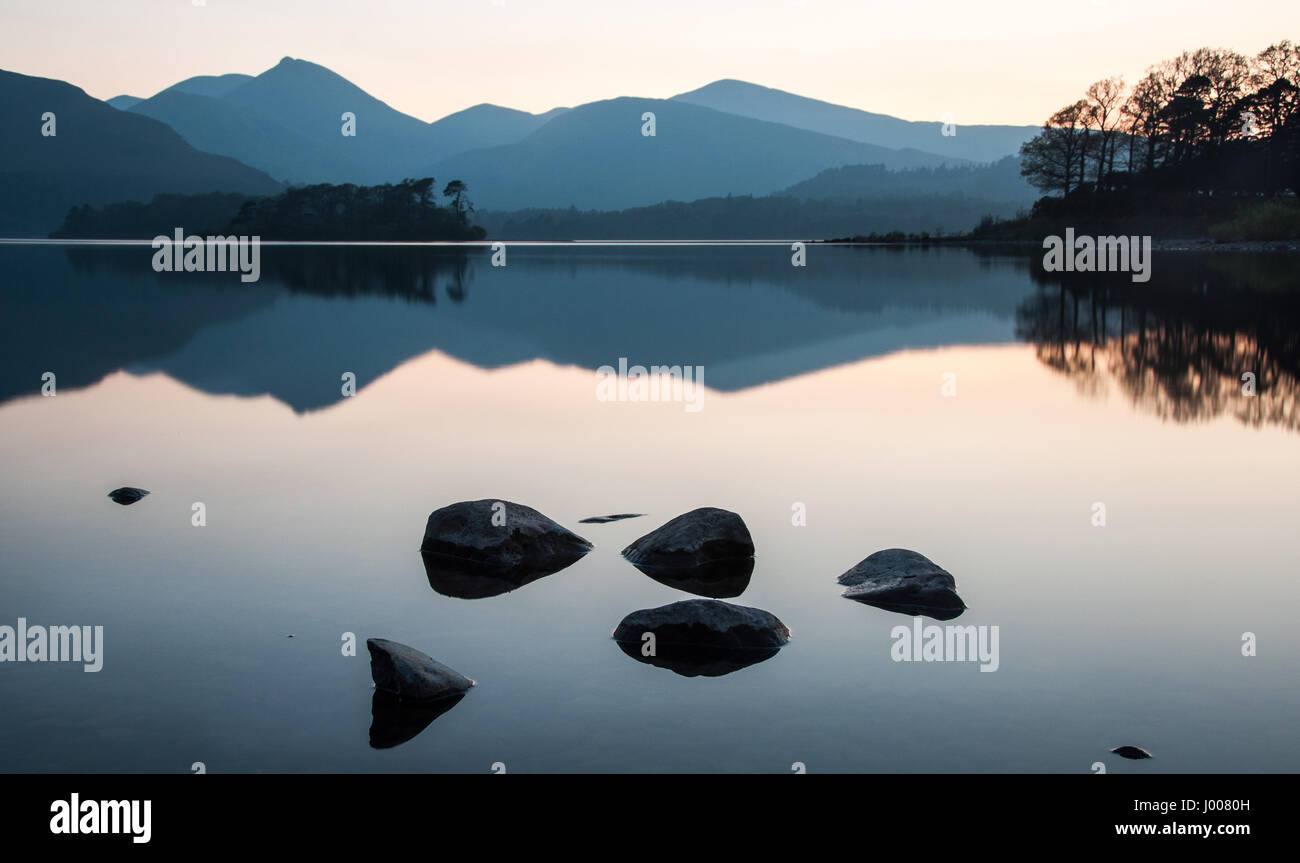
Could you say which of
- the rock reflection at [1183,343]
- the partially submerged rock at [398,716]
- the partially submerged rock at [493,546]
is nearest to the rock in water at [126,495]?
the partially submerged rock at [493,546]

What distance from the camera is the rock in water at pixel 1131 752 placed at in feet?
16.9

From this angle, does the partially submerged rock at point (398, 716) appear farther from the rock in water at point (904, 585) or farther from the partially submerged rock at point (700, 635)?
the rock in water at point (904, 585)

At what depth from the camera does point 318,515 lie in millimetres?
9578

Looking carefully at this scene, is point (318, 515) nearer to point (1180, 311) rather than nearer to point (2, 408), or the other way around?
point (2, 408)

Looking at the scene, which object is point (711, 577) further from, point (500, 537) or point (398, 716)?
point (398, 716)

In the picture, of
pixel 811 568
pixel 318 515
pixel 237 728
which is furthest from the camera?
pixel 318 515

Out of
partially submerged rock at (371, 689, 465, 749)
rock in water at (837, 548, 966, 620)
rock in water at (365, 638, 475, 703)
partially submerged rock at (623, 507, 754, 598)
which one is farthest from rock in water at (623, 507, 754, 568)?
partially submerged rock at (371, 689, 465, 749)

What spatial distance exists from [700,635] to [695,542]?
1.68 meters

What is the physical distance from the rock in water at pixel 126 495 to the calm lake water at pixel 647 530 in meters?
0.17

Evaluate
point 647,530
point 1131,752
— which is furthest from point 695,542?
point 1131,752

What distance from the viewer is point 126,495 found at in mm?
10141

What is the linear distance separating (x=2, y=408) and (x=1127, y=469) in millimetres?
15144
